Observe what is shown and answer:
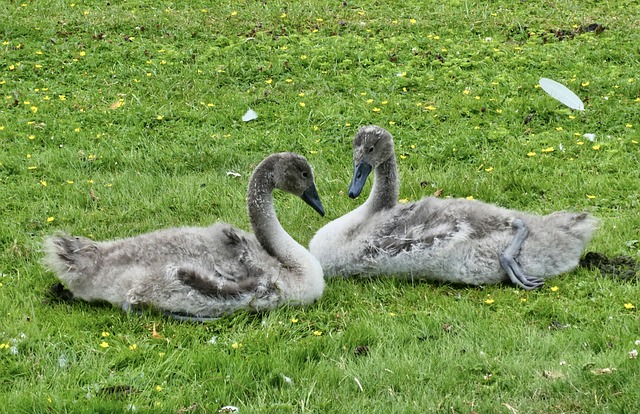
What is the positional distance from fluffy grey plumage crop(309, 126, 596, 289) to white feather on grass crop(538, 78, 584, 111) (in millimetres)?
3687

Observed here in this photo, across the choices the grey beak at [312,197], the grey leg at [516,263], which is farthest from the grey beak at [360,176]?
the grey leg at [516,263]

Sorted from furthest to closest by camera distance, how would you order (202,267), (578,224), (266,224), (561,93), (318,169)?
(561,93)
(318,169)
(578,224)
(266,224)
(202,267)

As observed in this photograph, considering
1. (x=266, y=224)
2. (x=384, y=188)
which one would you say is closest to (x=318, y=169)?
(x=384, y=188)

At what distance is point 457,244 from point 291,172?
58.1 inches

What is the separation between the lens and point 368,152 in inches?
308

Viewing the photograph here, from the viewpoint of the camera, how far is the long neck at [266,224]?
708 centimetres

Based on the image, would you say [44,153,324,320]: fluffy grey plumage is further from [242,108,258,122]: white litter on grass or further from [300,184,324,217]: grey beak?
[242,108,258,122]: white litter on grass

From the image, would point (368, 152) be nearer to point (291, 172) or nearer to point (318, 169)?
point (291, 172)

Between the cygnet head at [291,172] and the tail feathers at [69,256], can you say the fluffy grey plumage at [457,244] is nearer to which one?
the cygnet head at [291,172]

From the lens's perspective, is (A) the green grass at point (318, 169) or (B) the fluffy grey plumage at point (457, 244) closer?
(A) the green grass at point (318, 169)

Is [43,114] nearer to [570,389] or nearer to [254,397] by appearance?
[254,397]

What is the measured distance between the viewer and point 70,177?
9703 mm

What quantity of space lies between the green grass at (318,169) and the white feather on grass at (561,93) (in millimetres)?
104

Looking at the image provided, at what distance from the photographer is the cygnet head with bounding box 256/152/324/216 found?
284 inches
